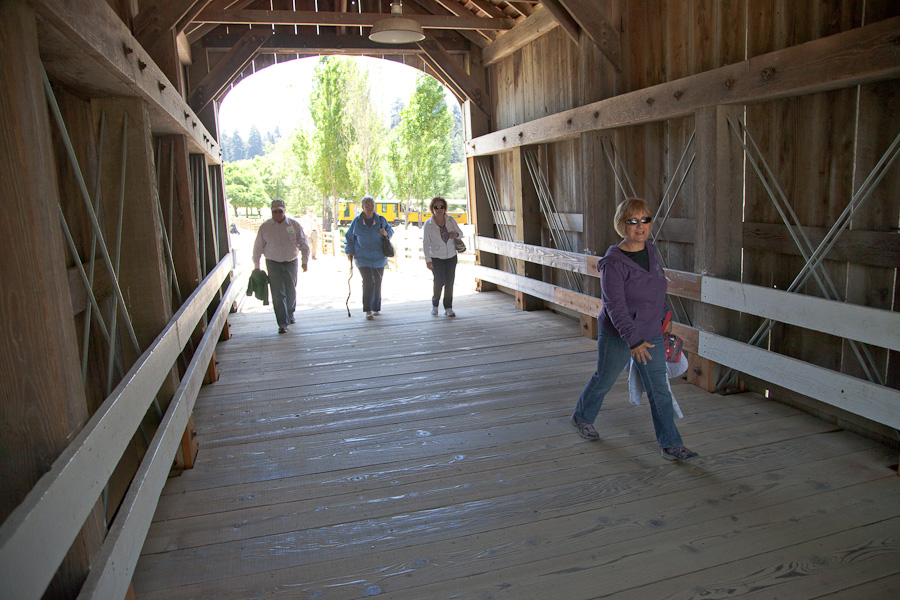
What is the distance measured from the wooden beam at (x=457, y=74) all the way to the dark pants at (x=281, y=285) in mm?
3821

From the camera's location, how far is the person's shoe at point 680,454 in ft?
13.0

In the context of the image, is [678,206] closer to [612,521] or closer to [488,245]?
[612,521]

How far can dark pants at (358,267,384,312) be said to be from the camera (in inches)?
349

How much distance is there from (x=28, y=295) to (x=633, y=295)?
295cm

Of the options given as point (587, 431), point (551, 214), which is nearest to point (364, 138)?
point (551, 214)

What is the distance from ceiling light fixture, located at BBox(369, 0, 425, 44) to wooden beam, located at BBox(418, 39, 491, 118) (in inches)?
105

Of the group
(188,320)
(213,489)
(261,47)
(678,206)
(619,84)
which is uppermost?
(261,47)

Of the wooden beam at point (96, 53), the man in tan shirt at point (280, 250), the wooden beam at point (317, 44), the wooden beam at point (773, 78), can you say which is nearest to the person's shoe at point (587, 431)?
the wooden beam at point (773, 78)

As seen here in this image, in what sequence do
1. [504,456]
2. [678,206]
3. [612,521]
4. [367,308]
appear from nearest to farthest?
[612,521]
[504,456]
[678,206]
[367,308]

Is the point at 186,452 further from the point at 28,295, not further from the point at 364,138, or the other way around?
the point at 364,138

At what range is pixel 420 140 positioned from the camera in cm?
2988

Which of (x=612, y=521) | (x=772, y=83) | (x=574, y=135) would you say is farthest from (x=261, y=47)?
(x=612, y=521)

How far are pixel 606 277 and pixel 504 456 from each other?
1.32m

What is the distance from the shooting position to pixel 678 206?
599 cm
